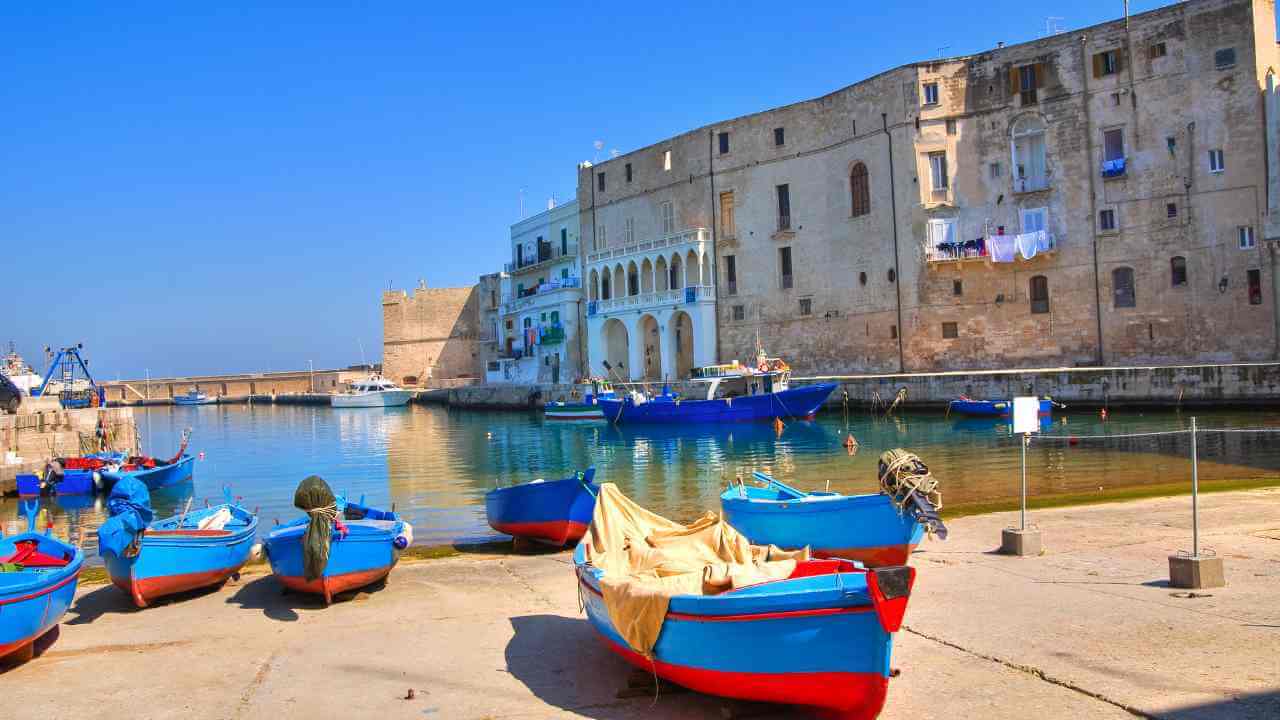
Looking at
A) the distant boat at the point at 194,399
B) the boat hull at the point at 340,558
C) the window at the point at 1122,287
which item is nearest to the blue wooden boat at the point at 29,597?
the boat hull at the point at 340,558

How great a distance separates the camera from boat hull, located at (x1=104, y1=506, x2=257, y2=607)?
739cm

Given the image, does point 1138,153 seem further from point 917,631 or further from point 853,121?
point 917,631

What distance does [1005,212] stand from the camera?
102ft

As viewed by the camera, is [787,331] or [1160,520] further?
[787,331]

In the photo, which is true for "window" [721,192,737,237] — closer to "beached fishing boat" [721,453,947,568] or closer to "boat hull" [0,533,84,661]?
"beached fishing boat" [721,453,947,568]

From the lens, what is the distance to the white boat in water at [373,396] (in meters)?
58.8

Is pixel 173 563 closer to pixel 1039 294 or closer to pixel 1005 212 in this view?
pixel 1039 294

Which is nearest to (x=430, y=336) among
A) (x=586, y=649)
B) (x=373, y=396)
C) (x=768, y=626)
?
(x=373, y=396)

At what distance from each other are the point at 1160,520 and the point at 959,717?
573cm

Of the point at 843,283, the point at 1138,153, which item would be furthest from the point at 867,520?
the point at 843,283

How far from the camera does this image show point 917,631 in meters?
5.80

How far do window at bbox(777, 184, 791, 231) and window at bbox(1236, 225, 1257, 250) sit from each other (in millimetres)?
14976

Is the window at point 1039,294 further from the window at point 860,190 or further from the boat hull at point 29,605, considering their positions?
the boat hull at point 29,605

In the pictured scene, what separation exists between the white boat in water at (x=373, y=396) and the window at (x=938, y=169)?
1481 inches
